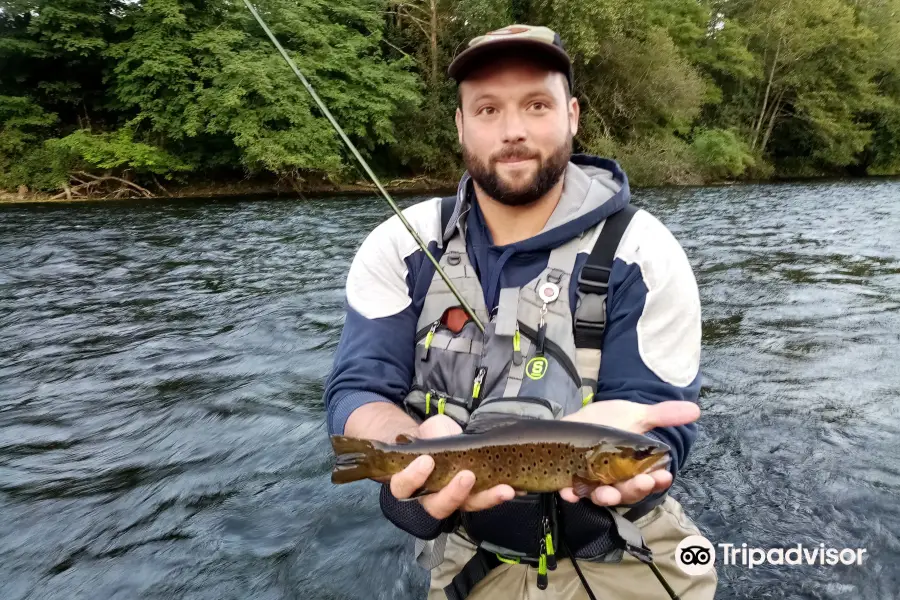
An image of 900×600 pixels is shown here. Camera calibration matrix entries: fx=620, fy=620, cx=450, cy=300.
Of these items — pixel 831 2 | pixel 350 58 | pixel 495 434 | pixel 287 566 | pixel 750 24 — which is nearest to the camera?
pixel 495 434

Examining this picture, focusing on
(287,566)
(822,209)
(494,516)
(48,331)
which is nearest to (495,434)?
(494,516)

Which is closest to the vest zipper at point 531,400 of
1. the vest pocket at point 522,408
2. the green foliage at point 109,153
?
the vest pocket at point 522,408

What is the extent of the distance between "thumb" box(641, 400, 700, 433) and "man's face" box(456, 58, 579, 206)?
0.97 meters

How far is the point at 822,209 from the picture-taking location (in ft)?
56.7

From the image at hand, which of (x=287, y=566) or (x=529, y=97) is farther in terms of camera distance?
(x=287, y=566)

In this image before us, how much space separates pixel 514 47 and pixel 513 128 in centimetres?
30

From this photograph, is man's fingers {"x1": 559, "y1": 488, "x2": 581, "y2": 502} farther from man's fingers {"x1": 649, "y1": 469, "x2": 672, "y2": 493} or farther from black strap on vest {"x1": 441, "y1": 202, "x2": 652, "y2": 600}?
black strap on vest {"x1": 441, "y1": 202, "x2": 652, "y2": 600}

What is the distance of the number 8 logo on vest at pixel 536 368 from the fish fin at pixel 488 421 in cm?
19

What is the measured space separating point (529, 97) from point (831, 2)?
37.4 m

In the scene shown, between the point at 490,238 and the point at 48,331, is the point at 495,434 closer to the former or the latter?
the point at 490,238

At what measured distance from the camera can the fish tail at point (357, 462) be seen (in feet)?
6.30

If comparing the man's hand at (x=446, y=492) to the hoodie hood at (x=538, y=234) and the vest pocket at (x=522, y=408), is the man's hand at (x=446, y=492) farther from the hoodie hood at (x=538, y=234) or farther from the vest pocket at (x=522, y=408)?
the hoodie hood at (x=538, y=234)

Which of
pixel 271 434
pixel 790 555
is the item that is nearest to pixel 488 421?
pixel 790 555

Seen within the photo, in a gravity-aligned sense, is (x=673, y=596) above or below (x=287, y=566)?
above
